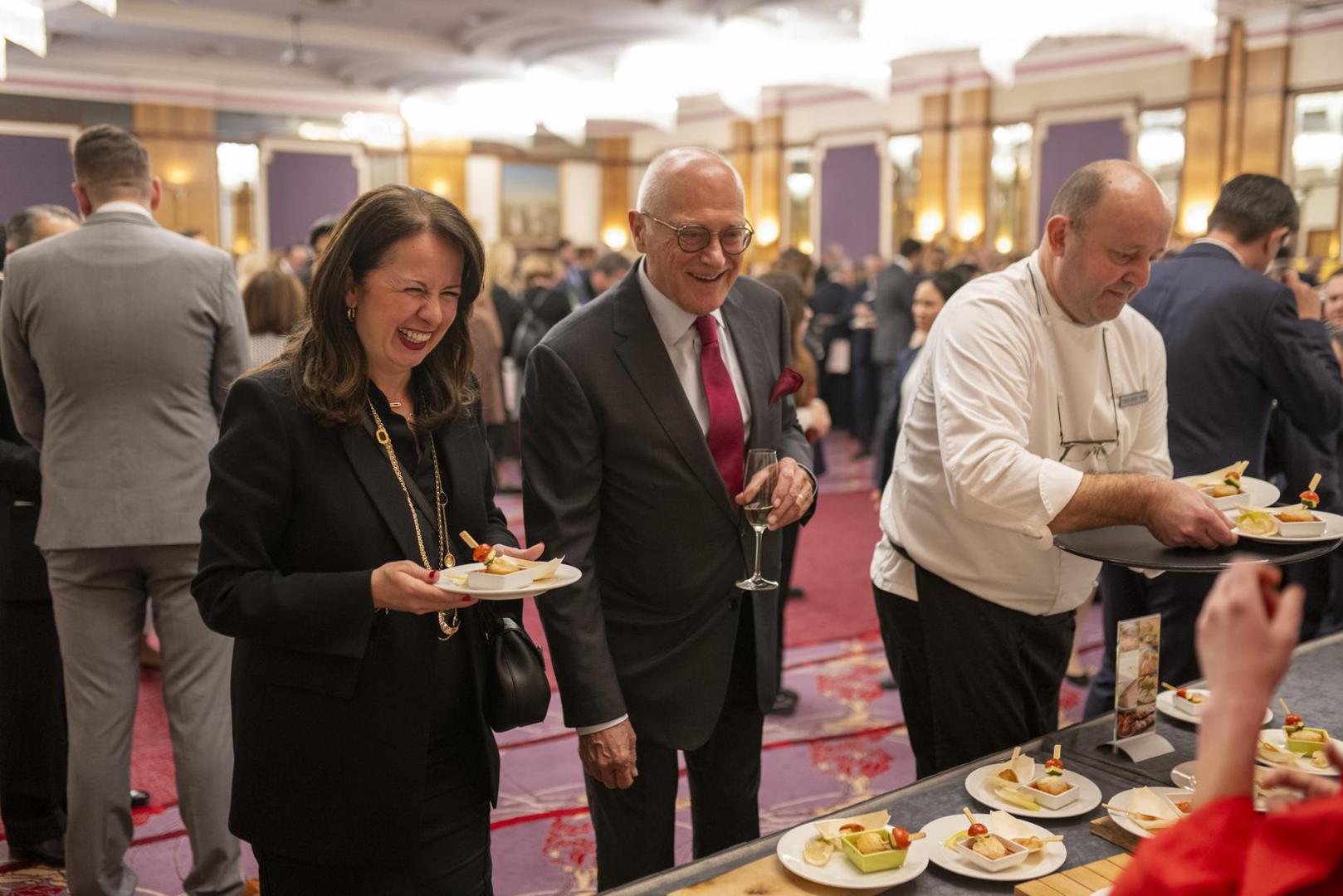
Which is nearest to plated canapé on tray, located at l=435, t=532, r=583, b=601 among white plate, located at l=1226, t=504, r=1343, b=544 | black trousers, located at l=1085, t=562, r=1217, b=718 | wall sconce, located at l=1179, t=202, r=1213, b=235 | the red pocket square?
the red pocket square

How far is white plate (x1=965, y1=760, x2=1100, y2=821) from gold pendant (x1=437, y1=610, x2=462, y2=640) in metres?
0.80

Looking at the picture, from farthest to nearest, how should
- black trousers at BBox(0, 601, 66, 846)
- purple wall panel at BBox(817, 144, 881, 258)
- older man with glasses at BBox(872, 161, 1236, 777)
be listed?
purple wall panel at BBox(817, 144, 881, 258)
black trousers at BBox(0, 601, 66, 846)
older man with glasses at BBox(872, 161, 1236, 777)

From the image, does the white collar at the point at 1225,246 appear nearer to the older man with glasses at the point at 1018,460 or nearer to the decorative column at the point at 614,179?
the older man with glasses at the point at 1018,460

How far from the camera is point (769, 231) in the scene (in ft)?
→ 53.7

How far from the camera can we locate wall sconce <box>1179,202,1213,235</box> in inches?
455

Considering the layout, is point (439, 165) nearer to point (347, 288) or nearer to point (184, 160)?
point (184, 160)

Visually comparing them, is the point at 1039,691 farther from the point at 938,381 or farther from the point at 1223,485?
the point at 938,381

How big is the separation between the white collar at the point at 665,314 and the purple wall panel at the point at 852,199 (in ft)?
44.3

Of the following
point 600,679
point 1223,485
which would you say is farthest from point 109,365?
point 1223,485

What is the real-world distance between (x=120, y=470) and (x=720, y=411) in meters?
1.46

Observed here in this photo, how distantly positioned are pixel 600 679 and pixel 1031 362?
0.94 meters

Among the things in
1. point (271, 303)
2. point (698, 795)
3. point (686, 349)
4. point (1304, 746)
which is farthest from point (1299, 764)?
point (271, 303)

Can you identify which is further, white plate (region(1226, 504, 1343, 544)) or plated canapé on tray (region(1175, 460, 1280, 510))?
plated canapé on tray (region(1175, 460, 1280, 510))

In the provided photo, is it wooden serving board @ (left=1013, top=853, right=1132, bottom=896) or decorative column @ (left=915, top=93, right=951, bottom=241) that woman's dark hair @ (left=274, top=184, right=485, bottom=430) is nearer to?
wooden serving board @ (left=1013, top=853, right=1132, bottom=896)
